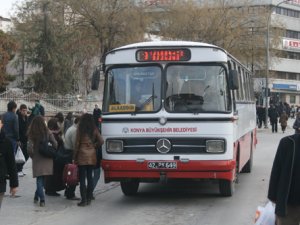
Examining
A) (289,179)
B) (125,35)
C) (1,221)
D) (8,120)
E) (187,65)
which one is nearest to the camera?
(289,179)

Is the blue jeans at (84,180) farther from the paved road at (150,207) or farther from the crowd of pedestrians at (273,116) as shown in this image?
the crowd of pedestrians at (273,116)

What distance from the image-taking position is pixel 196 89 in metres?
10.9

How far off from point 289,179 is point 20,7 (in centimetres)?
4480

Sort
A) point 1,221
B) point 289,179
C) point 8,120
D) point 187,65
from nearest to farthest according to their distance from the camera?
point 289,179, point 1,221, point 187,65, point 8,120

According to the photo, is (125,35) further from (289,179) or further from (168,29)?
(289,179)

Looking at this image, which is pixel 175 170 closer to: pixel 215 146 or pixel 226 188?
pixel 215 146

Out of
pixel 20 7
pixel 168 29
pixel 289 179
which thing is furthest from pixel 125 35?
pixel 289 179

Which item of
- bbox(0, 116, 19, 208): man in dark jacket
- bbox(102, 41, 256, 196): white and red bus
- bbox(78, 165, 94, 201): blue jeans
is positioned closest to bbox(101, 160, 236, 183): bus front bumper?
bbox(102, 41, 256, 196): white and red bus

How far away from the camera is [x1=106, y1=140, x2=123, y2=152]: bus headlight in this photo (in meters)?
11.0

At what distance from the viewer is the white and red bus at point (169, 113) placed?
1068 centimetres

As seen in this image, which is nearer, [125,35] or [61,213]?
[61,213]

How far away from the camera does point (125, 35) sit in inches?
1708

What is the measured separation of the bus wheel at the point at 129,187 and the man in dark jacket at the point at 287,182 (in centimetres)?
683

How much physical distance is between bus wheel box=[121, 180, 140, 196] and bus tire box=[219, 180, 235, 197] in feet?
5.54
